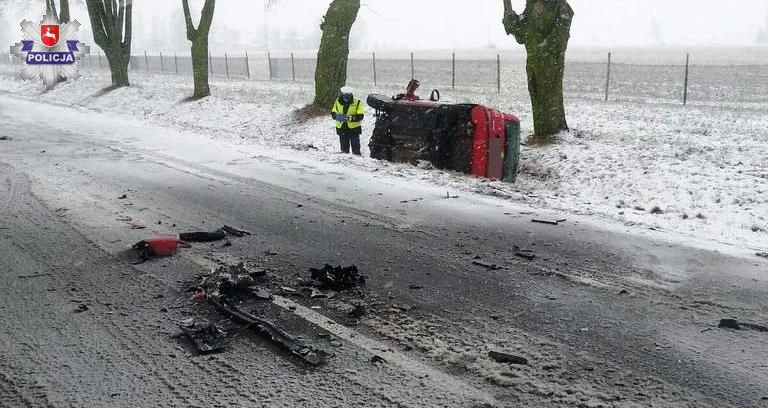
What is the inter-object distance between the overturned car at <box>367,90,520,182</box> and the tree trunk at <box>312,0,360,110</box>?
5238mm

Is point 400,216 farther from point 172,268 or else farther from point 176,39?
point 176,39

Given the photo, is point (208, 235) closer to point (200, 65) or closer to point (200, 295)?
point (200, 295)

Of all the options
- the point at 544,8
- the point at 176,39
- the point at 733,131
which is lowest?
the point at 733,131

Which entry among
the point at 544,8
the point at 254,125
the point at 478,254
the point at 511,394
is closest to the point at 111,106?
the point at 254,125

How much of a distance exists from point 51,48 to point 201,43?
19.1m

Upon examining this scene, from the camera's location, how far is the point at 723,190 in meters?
7.95

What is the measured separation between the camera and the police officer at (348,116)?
37.1ft

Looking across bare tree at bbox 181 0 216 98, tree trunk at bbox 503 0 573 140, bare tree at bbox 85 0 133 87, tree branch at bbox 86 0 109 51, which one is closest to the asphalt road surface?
tree trunk at bbox 503 0 573 140

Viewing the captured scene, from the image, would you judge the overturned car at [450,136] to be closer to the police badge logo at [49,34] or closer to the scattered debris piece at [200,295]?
the scattered debris piece at [200,295]

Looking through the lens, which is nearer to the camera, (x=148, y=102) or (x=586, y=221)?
(x=586, y=221)

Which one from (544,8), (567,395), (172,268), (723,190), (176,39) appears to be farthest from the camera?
(176,39)

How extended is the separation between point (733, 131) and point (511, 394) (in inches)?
425

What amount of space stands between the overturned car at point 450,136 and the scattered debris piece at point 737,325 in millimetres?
5235

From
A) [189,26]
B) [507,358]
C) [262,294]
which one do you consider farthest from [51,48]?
[507,358]
